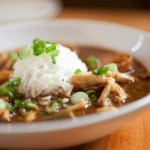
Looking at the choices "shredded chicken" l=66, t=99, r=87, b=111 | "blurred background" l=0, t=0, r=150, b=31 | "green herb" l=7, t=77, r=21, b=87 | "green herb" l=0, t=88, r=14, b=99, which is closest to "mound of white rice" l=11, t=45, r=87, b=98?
"green herb" l=7, t=77, r=21, b=87

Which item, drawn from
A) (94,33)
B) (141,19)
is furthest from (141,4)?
(94,33)

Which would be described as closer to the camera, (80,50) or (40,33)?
(80,50)

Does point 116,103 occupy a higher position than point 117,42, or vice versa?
point 117,42

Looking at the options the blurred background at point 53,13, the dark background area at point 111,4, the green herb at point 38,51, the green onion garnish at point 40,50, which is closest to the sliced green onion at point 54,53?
the green onion garnish at point 40,50

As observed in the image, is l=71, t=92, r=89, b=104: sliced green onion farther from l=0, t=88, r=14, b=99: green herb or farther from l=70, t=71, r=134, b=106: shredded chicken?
l=0, t=88, r=14, b=99: green herb

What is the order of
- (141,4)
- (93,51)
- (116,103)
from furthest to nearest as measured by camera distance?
(141,4)
(93,51)
(116,103)

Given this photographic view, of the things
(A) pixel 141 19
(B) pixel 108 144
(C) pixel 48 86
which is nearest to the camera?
(B) pixel 108 144

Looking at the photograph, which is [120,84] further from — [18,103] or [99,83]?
[18,103]

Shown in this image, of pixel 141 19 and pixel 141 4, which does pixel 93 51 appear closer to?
pixel 141 19
